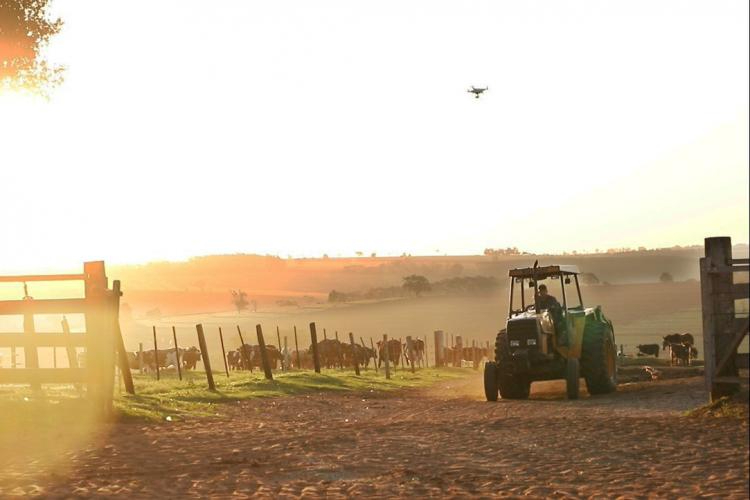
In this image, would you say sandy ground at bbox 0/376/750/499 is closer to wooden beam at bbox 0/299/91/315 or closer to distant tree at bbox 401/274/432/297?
wooden beam at bbox 0/299/91/315

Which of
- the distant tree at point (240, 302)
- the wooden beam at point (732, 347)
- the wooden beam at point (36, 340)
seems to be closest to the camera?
the wooden beam at point (732, 347)

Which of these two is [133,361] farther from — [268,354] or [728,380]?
[728,380]

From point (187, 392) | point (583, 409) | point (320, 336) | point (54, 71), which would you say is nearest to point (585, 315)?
point (583, 409)

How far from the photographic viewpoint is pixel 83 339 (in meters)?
16.4

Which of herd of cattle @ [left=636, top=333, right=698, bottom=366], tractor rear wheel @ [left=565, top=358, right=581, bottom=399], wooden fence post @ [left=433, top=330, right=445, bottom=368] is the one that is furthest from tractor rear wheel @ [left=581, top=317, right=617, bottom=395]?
wooden fence post @ [left=433, top=330, right=445, bottom=368]

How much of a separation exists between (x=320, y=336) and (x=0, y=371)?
72166mm

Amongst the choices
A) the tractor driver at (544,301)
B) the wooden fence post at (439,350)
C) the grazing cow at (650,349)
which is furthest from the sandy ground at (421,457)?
the wooden fence post at (439,350)

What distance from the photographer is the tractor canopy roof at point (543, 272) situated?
20266 mm

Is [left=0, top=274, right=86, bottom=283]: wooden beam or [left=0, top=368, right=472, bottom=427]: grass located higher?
[left=0, top=274, right=86, bottom=283]: wooden beam

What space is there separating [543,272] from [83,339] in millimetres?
9851

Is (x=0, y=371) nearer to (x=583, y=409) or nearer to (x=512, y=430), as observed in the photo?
(x=512, y=430)

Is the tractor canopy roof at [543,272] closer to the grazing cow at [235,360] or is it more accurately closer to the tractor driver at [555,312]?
the tractor driver at [555,312]

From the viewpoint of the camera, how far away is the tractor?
1942cm

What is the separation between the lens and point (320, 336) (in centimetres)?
8869
